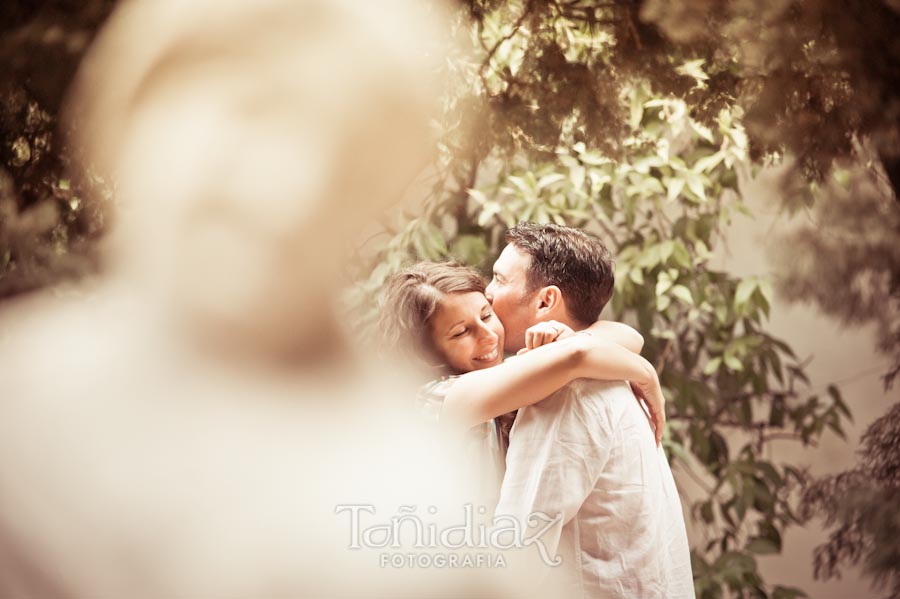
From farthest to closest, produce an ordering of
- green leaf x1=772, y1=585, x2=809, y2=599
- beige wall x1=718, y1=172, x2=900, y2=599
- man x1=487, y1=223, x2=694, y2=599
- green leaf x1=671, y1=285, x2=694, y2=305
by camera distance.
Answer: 1. green leaf x1=671, y1=285, x2=694, y2=305
2. green leaf x1=772, y1=585, x2=809, y2=599
3. beige wall x1=718, y1=172, x2=900, y2=599
4. man x1=487, y1=223, x2=694, y2=599

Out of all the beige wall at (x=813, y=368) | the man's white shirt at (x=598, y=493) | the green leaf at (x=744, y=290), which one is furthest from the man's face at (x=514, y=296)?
the green leaf at (x=744, y=290)

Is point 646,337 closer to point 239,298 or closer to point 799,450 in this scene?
point 799,450

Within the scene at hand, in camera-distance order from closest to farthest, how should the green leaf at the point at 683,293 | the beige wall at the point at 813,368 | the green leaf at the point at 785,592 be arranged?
the beige wall at the point at 813,368 < the green leaf at the point at 785,592 < the green leaf at the point at 683,293

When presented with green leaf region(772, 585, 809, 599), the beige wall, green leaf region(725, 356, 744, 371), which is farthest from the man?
green leaf region(725, 356, 744, 371)

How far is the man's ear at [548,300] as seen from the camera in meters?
0.84

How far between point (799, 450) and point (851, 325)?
0.42 meters

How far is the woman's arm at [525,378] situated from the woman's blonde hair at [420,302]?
0.07m

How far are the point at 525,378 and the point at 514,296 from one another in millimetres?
146

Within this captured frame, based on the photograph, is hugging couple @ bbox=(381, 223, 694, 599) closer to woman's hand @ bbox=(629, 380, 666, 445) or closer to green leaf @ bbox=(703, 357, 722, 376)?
woman's hand @ bbox=(629, 380, 666, 445)

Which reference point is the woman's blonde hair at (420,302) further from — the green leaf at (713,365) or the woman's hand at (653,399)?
the green leaf at (713,365)

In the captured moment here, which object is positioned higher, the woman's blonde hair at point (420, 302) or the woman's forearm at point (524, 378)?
the woman's blonde hair at point (420, 302)

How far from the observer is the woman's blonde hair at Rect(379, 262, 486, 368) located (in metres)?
0.81

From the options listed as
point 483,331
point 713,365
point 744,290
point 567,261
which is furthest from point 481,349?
point 713,365

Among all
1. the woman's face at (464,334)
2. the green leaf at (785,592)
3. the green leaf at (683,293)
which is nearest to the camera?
the woman's face at (464,334)
